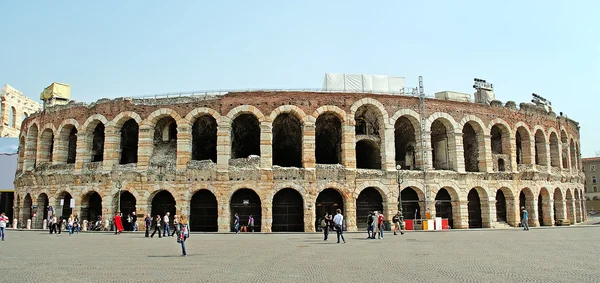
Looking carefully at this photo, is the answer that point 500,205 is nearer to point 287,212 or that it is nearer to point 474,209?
point 474,209

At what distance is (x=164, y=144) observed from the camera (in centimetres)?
2852

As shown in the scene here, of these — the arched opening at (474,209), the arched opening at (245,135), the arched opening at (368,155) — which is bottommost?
the arched opening at (474,209)

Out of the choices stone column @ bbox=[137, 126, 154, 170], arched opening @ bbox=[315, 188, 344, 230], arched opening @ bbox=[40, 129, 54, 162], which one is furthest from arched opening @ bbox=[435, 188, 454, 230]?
arched opening @ bbox=[40, 129, 54, 162]

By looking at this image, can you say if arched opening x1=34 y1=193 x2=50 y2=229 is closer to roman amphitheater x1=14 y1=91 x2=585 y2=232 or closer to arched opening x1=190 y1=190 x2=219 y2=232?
roman amphitheater x1=14 y1=91 x2=585 y2=232

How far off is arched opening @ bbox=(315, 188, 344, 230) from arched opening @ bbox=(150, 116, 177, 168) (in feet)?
29.7

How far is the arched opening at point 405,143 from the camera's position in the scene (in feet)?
99.9

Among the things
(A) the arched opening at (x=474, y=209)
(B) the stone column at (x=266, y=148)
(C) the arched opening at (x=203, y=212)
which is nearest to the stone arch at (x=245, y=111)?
(B) the stone column at (x=266, y=148)

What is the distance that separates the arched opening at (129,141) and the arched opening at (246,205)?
877 cm

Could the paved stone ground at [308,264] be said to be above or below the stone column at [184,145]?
below

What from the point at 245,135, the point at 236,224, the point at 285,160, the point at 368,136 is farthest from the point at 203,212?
the point at 368,136

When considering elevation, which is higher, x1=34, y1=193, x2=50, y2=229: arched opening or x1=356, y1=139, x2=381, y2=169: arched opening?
x1=356, y1=139, x2=381, y2=169: arched opening

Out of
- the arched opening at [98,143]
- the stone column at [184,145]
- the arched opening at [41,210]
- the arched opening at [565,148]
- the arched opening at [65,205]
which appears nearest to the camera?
the stone column at [184,145]

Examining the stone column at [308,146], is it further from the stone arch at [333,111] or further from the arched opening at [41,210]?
the arched opening at [41,210]

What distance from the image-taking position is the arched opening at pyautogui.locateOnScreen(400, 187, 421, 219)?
92.9 ft
